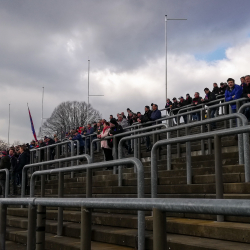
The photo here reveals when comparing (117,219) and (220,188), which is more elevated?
(220,188)

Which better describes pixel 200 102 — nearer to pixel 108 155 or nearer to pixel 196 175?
pixel 108 155

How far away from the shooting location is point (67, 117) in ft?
172

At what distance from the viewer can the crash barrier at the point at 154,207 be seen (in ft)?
6.13

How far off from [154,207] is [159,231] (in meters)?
0.14

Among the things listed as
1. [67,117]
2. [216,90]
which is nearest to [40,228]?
[216,90]

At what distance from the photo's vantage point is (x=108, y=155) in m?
10.7

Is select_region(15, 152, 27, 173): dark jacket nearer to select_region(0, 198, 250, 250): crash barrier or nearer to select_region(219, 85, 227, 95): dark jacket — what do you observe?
select_region(219, 85, 227, 95): dark jacket

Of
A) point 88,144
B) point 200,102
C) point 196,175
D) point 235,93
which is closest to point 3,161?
point 88,144

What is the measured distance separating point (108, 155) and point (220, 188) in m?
6.21

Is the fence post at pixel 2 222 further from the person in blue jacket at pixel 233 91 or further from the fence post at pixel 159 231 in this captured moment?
the person in blue jacket at pixel 233 91

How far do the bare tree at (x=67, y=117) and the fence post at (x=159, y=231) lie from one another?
49205mm

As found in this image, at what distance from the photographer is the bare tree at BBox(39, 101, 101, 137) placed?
51.7 metres

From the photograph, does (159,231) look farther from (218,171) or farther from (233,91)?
(233,91)

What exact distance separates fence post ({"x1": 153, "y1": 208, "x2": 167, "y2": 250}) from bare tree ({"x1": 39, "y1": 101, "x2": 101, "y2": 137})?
49.2 metres
